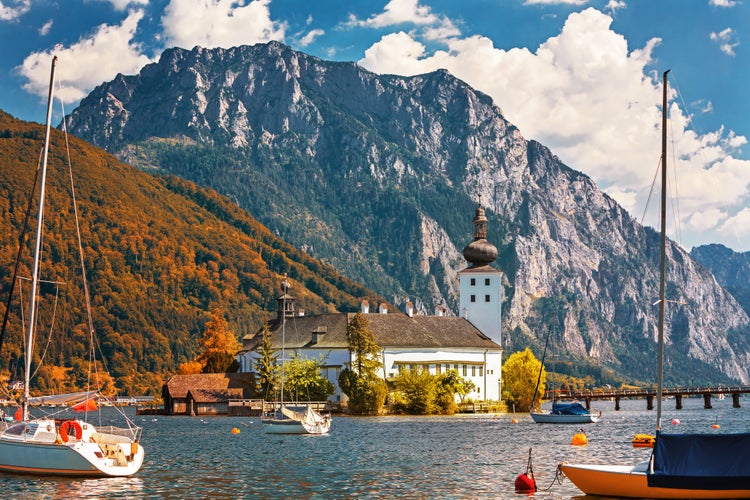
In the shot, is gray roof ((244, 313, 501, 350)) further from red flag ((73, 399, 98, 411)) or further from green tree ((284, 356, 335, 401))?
red flag ((73, 399, 98, 411))

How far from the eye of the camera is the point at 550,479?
178 feet

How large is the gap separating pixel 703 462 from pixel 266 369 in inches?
4358

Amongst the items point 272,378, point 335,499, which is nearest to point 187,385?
point 272,378

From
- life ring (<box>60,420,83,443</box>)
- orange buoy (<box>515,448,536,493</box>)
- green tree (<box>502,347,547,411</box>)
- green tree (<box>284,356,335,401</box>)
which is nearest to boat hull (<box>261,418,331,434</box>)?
green tree (<box>284,356,335,401</box>)

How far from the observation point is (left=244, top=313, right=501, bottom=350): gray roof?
150375 millimetres

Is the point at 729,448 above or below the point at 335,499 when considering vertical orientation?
above

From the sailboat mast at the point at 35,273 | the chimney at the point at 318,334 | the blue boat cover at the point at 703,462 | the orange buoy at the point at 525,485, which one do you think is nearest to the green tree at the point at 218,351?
the chimney at the point at 318,334

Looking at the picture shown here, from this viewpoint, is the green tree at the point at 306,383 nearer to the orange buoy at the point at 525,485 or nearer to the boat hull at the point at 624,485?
the orange buoy at the point at 525,485

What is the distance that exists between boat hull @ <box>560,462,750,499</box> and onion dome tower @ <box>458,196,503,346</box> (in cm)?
12097

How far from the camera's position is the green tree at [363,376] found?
451 feet

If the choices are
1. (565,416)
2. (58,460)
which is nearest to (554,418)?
(565,416)

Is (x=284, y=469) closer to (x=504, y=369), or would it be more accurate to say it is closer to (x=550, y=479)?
(x=550, y=479)

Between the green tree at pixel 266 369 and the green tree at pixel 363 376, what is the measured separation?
12.3 metres

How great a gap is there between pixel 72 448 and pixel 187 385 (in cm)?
10342
